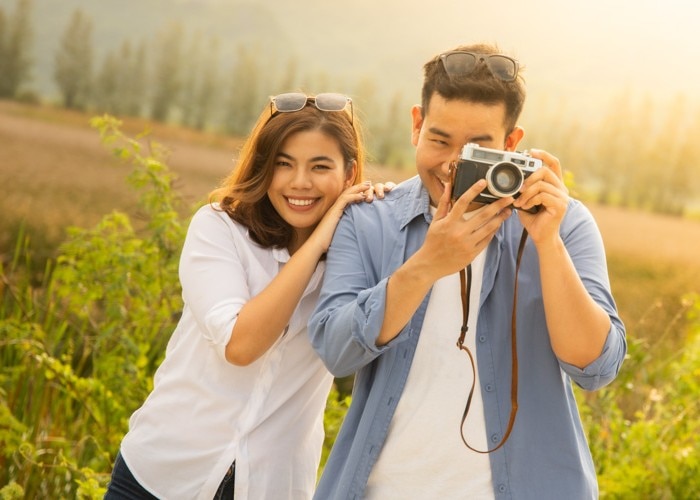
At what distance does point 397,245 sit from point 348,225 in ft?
0.43

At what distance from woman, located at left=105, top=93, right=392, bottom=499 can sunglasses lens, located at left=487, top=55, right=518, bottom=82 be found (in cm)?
39

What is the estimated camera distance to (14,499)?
2.98m

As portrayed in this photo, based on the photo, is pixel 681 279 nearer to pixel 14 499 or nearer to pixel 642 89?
pixel 642 89

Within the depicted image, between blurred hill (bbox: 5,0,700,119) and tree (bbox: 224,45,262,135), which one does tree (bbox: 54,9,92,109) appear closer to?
blurred hill (bbox: 5,0,700,119)

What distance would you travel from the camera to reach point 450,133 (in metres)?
1.93

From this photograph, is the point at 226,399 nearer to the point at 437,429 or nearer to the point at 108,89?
the point at 437,429

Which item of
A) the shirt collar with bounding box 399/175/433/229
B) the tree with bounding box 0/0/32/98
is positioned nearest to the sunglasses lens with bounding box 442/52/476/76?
the shirt collar with bounding box 399/175/433/229

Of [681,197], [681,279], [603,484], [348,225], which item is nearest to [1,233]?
[603,484]

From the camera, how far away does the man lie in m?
1.71

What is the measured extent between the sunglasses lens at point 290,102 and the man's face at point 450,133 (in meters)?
0.42

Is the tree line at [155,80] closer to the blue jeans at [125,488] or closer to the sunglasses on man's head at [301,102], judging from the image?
the sunglasses on man's head at [301,102]

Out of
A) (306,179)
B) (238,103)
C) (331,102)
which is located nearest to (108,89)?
(238,103)

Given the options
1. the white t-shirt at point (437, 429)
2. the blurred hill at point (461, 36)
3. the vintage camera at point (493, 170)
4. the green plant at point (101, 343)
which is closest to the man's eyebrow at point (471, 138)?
the vintage camera at point (493, 170)

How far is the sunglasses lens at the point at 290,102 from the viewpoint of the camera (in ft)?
7.34
